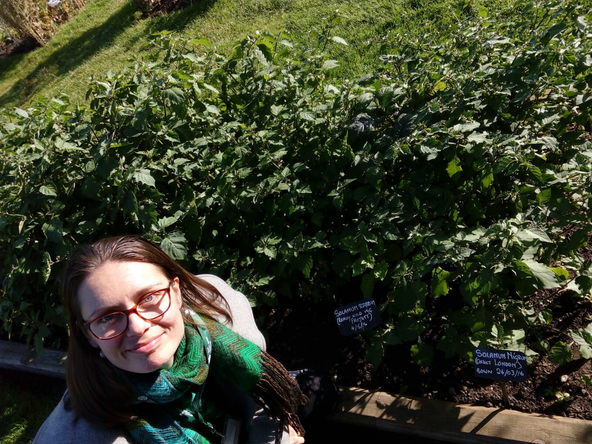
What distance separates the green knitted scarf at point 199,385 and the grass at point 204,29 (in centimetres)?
332

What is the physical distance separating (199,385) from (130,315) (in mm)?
Answer: 397

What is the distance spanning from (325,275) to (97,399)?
57.9 inches

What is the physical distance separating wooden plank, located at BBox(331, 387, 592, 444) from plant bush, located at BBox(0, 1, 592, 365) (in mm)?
304

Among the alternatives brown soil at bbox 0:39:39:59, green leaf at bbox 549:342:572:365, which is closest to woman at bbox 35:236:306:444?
green leaf at bbox 549:342:572:365

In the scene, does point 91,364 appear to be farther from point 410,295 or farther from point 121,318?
point 410,295

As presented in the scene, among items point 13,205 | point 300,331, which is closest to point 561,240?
point 300,331

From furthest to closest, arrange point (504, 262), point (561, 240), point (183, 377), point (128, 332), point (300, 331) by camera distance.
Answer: point (300, 331) < point (561, 240) < point (504, 262) < point (183, 377) < point (128, 332)

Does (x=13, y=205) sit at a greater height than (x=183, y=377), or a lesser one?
greater

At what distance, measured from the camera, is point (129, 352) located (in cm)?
138

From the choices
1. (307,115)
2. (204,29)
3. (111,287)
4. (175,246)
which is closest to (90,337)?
(111,287)

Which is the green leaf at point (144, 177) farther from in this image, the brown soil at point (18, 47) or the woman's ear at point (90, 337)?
the brown soil at point (18, 47)

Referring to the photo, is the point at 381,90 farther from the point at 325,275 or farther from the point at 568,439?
the point at 568,439

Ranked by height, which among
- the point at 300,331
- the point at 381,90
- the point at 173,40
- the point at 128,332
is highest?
the point at 173,40

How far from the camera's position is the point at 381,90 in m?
2.36
